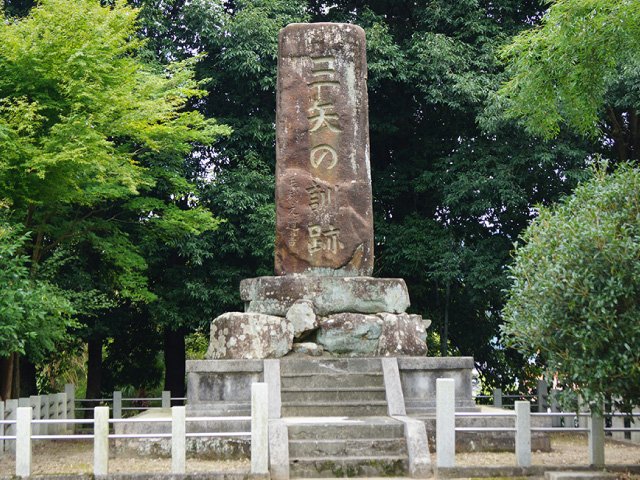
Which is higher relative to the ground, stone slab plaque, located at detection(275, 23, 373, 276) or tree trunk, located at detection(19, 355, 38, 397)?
stone slab plaque, located at detection(275, 23, 373, 276)

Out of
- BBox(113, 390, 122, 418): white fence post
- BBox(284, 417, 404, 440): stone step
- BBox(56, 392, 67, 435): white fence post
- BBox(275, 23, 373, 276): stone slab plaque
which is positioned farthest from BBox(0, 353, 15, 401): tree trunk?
BBox(284, 417, 404, 440): stone step

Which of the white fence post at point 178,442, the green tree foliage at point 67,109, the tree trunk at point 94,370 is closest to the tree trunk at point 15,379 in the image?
the green tree foliage at point 67,109

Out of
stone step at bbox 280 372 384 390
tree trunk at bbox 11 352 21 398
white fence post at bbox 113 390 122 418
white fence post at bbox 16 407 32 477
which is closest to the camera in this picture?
white fence post at bbox 16 407 32 477

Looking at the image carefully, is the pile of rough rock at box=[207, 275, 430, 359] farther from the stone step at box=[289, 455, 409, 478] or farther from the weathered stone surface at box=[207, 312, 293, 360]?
the stone step at box=[289, 455, 409, 478]

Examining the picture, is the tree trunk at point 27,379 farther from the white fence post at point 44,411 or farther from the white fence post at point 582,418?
the white fence post at point 582,418

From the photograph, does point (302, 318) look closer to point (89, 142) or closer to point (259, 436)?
point (259, 436)

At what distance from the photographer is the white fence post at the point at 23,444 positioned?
21.0 ft

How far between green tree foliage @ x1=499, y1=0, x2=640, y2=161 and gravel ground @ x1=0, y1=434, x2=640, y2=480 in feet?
15.1

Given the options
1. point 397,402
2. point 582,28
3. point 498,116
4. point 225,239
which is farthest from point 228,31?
point 397,402

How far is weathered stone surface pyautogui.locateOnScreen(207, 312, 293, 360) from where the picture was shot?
820 cm

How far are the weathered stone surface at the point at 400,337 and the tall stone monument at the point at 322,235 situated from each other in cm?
1

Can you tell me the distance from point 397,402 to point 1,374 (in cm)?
677

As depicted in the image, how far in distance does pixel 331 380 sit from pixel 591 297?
3.16 metres

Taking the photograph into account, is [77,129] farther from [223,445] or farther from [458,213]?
[458,213]
